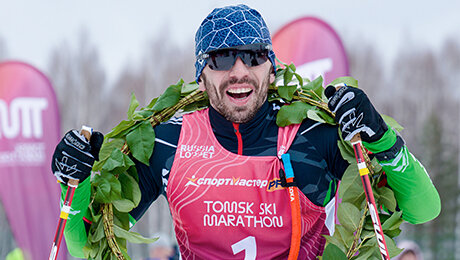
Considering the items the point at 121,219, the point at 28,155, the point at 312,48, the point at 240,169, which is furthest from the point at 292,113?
the point at 28,155

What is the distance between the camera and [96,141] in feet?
6.44

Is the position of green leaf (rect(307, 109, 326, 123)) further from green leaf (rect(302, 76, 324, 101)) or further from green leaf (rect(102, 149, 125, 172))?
green leaf (rect(102, 149, 125, 172))

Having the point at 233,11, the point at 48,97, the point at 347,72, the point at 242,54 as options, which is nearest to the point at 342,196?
the point at 242,54

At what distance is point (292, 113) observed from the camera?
2.11 m

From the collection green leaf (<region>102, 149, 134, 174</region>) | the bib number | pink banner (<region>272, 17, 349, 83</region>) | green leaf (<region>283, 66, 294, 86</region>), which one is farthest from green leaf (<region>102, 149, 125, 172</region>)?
pink banner (<region>272, 17, 349, 83</region>)

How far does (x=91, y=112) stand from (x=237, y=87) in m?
16.1

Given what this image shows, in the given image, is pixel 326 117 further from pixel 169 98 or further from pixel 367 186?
pixel 169 98

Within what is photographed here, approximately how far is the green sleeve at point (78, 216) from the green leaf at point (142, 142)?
0.24m

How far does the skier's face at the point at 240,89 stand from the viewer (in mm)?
2053

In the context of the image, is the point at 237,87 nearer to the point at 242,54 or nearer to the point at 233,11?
A: the point at 242,54

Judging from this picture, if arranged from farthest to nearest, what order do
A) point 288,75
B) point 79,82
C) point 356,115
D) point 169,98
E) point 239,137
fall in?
1. point 79,82
2. point 169,98
3. point 288,75
4. point 239,137
5. point 356,115

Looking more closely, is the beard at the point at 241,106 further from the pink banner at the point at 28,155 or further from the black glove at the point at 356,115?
the pink banner at the point at 28,155

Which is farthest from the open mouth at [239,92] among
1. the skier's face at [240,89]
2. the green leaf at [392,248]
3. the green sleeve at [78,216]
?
the green leaf at [392,248]

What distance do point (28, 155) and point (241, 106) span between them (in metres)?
5.75
